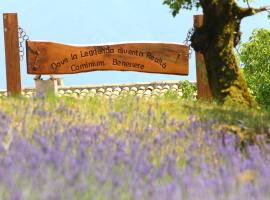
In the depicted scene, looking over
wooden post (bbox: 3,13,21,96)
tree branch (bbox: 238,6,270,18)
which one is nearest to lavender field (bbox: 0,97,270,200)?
tree branch (bbox: 238,6,270,18)

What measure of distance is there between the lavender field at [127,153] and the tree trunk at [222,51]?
215 cm

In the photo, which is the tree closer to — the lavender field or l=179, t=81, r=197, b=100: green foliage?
the lavender field

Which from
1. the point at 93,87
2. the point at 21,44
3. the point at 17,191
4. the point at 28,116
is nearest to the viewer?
the point at 17,191

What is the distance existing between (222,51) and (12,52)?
7.70 m

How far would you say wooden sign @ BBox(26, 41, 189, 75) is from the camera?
17.6m

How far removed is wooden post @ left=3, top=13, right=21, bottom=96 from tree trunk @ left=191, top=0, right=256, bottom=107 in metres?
6.97

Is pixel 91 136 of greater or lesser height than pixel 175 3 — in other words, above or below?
below

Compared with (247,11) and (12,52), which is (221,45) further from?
(12,52)

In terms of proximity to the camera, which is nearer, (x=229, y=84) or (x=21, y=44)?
(x=229, y=84)

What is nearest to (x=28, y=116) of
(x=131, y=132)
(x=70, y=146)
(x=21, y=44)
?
(x=131, y=132)

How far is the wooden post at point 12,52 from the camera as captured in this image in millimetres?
17469

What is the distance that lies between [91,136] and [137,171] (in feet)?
4.65

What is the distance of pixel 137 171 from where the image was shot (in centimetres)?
495

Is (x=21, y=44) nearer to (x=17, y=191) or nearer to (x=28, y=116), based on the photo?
(x=28, y=116)
